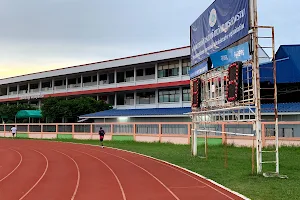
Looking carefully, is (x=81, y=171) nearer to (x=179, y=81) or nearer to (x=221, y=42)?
(x=221, y=42)

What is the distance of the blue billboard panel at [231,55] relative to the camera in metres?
11.3

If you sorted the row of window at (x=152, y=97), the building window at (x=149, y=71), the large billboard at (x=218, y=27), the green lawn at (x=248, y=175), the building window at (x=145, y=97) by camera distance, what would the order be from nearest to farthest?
1. the green lawn at (x=248, y=175)
2. the large billboard at (x=218, y=27)
3. the row of window at (x=152, y=97)
4. the building window at (x=145, y=97)
5. the building window at (x=149, y=71)

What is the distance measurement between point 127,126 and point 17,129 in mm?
17473

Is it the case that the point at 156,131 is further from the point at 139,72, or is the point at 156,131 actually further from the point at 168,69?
the point at 139,72

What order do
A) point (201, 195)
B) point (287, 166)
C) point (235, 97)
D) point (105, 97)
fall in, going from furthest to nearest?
point (105, 97) < point (287, 166) < point (235, 97) < point (201, 195)

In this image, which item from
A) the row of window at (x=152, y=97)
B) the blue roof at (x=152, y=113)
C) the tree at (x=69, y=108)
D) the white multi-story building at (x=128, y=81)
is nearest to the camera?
the blue roof at (x=152, y=113)

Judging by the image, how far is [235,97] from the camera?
11.1 meters

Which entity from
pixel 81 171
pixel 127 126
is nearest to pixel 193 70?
pixel 81 171

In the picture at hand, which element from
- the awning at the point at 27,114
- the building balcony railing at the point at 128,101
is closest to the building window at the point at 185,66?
the building balcony railing at the point at 128,101

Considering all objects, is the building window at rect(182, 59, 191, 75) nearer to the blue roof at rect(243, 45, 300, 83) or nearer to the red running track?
the blue roof at rect(243, 45, 300, 83)

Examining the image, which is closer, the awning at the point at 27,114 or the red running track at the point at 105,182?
the red running track at the point at 105,182

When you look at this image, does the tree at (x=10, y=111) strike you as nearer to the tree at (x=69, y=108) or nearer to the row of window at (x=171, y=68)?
the tree at (x=69, y=108)

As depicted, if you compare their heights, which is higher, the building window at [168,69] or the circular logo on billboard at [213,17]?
the building window at [168,69]

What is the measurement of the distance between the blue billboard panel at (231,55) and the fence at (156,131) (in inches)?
109
